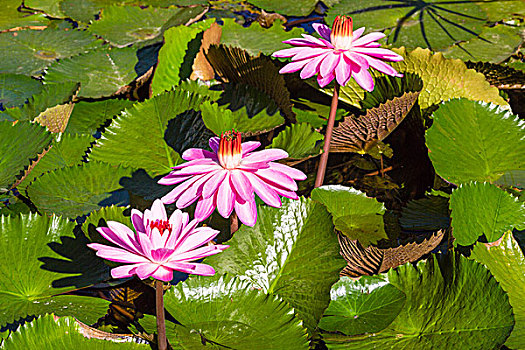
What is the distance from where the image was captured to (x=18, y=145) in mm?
1334

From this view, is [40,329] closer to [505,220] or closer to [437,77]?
[505,220]

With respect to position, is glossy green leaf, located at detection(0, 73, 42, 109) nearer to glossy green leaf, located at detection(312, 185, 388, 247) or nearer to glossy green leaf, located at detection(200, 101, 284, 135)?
glossy green leaf, located at detection(200, 101, 284, 135)

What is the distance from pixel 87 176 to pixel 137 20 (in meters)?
1.38

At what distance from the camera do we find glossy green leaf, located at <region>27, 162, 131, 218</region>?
4.01 feet

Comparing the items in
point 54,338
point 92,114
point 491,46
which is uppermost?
point 491,46

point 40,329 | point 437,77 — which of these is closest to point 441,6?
point 437,77

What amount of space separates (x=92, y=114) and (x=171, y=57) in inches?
13.1

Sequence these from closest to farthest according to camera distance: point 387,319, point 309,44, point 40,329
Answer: point 40,329 → point 387,319 → point 309,44

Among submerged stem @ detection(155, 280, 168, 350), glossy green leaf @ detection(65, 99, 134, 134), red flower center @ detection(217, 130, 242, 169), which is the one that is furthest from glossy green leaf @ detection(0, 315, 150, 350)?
glossy green leaf @ detection(65, 99, 134, 134)

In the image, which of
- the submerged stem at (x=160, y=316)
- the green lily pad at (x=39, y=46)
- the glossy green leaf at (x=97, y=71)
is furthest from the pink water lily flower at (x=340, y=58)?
the green lily pad at (x=39, y=46)

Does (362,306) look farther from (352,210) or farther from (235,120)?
(235,120)

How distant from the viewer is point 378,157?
5.10 ft

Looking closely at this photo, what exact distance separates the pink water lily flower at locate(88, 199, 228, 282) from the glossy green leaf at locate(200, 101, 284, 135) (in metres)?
0.62

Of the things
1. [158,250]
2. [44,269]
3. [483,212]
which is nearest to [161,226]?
[158,250]
